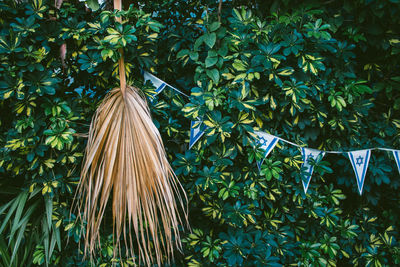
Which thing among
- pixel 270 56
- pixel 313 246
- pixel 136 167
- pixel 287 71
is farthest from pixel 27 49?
pixel 313 246

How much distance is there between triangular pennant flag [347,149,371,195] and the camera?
68.0 inches

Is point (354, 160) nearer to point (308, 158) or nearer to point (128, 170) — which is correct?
point (308, 158)

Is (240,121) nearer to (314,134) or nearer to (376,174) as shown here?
(314,134)

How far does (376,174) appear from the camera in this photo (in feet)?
6.30

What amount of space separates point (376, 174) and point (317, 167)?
0.53 m

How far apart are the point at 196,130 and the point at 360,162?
106 centimetres

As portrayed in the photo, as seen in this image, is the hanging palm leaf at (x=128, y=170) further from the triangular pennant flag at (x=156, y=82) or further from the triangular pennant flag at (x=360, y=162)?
the triangular pennant flag at (x=360, y=162)

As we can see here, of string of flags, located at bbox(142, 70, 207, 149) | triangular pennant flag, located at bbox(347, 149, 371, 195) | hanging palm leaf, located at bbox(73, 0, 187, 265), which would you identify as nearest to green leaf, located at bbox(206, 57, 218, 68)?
string of flags, located at bbox(142, 70, 207, 149)

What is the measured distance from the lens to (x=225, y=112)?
1609mm

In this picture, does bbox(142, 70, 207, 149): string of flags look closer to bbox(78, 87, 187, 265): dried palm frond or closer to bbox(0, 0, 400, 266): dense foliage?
bbox(0, 0, 400, 266): dense foliage

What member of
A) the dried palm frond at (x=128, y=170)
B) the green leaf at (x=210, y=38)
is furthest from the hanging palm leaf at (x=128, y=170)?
the green leaf at (x=210, y=38)

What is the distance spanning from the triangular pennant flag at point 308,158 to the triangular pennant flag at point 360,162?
0.20 m

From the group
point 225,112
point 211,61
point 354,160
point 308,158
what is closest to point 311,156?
point 308,158

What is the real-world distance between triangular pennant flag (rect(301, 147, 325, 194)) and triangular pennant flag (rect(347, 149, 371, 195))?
0.64 feet
